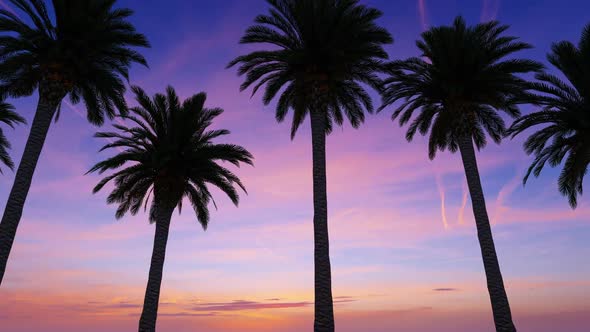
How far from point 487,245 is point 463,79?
29.0ft

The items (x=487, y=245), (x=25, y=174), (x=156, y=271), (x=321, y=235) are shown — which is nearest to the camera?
(x=25, y=174)

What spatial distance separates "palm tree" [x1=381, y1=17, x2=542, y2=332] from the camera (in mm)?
24375

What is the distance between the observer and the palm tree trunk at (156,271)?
2511 centimetres

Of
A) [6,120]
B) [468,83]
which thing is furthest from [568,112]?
[6,120]

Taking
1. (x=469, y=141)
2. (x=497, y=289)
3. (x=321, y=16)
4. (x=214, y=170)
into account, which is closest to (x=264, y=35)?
(x=321, y=16)

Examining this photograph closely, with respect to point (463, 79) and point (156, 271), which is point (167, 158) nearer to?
point (156, 271)

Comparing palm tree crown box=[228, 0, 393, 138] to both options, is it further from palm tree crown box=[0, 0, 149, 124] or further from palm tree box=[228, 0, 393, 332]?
palm tree crown box=[0, 0, 149, 124]

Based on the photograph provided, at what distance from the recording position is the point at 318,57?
80.3 ft

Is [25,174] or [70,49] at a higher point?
[70,49]

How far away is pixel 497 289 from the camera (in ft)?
72.5

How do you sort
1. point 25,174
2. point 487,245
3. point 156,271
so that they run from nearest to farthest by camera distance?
point 25,174, point 487,245, point 156,271

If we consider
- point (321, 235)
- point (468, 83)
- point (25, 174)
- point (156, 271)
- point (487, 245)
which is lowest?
point (156, 271)

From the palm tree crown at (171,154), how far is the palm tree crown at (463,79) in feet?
34.6

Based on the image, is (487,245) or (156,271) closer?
(487,245)
